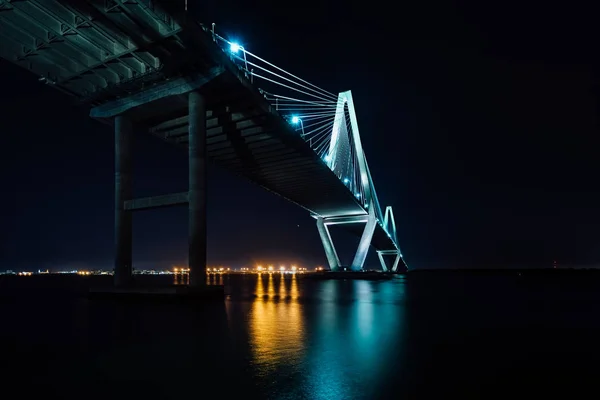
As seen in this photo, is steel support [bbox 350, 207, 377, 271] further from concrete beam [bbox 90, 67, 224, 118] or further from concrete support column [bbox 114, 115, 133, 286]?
concrete beam [bbox 90, 67, 224, 118]

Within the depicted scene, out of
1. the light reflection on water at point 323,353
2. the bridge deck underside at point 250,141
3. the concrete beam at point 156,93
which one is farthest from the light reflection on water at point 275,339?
the bridge deck underside at point 250,141

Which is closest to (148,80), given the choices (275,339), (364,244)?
(275,339)

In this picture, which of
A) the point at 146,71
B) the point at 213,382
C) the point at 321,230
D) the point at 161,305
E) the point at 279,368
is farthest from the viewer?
the point at 321,230

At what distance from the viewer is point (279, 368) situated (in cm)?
680

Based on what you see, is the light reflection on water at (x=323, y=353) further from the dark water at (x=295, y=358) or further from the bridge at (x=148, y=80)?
the bridge at (x=148, y=80)

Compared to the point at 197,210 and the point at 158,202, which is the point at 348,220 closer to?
the point at 158,202

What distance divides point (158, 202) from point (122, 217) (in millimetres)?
2443

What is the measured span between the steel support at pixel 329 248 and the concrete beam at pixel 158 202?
3875cm

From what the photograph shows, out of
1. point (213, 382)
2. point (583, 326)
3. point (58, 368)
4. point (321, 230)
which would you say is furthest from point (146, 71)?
point (321, 230)

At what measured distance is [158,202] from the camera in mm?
21391

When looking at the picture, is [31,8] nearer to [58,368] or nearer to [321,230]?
[58,368]

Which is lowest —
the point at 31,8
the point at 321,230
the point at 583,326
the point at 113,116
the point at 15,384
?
the point at 583,326

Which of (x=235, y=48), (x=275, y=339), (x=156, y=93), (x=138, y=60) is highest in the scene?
(x=235, y=48)

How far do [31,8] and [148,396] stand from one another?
644 inches
